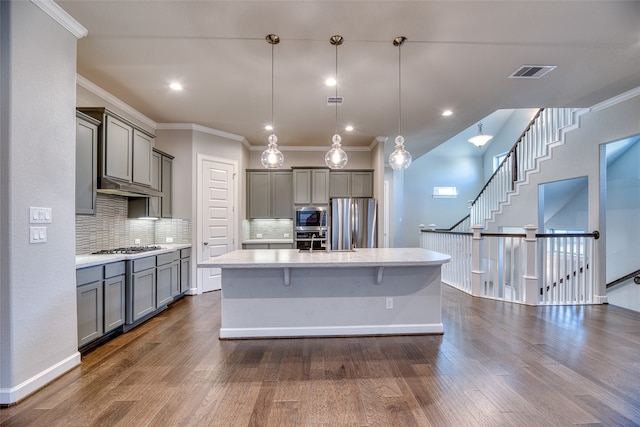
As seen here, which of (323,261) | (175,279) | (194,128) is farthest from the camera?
(194,128)

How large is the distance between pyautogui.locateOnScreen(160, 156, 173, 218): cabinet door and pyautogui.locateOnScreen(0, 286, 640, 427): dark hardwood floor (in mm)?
1964

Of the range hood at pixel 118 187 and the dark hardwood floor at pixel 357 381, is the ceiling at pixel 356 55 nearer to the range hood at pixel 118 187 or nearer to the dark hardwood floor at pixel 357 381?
the range hood at pixel 118 187

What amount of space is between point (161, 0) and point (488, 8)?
2506mm

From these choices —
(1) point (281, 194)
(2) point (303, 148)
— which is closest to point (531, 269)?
(1) point (281, 194)

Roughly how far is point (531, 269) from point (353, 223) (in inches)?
114

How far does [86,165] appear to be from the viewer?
2916 millimetres

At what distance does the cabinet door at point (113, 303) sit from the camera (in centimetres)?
Result: 291

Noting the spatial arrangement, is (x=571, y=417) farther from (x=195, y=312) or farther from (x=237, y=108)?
(x=237, y=108)

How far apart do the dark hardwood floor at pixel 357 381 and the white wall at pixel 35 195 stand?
29 centimetres

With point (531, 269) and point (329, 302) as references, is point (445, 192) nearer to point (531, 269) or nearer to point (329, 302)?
point (531, 269)

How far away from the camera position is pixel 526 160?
18.6ft

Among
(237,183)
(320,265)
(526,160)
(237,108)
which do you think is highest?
(237,108)

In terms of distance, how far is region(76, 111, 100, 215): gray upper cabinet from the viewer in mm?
2814

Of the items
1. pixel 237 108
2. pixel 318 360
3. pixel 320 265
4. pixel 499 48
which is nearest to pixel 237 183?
pixel 237 108
